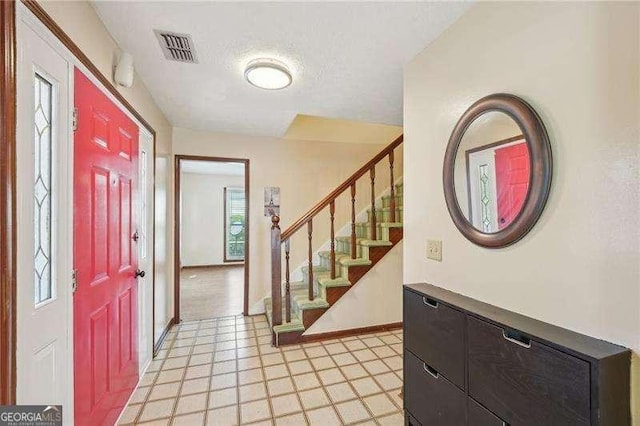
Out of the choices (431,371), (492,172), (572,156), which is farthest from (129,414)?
(572,156)

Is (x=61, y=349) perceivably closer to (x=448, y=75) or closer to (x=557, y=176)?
(x=557, y=176)

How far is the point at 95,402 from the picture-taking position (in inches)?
56.6

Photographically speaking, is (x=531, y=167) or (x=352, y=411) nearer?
(x=531, y=167)

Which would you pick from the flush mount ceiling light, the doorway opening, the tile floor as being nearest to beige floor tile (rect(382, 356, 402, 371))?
the tile floor

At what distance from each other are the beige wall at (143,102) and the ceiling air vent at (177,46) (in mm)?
280

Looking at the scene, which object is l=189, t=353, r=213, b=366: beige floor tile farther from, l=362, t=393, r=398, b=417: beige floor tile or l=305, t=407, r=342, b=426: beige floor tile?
l=362, t=393, r=398, b=417: beige floor tile

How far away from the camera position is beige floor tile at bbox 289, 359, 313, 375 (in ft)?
7.41

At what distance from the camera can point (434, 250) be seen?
5.34ft

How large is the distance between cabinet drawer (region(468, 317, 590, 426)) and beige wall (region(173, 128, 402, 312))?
108 inches

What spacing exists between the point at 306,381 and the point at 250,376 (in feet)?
1.50

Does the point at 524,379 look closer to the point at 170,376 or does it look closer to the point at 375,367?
the point at 375,367

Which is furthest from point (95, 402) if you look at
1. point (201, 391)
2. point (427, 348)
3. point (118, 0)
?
point (118, 0)

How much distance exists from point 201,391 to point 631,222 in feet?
8.25

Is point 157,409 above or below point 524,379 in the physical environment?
below
